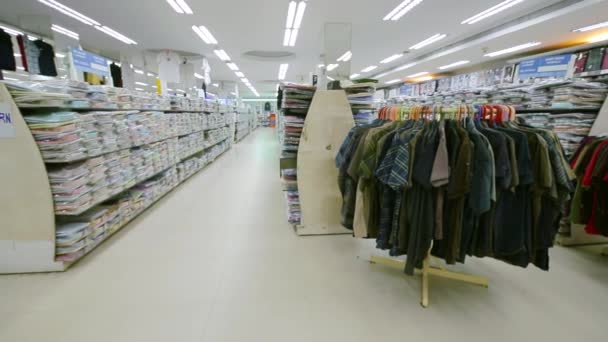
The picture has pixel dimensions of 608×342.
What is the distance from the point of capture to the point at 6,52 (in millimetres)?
3543

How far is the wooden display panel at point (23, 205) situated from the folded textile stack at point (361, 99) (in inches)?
116

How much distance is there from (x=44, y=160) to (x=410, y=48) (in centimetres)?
890

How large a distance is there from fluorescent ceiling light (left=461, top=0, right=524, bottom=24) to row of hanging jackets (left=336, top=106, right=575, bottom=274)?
4.64 metres

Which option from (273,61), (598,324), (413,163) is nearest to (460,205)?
(413,163)

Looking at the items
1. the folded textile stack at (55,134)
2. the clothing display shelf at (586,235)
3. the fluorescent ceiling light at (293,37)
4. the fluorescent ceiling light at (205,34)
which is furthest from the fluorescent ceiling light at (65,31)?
the clothing display shelf at (586,235)

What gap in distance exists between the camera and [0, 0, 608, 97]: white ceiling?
4.81m

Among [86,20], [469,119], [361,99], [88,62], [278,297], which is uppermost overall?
[86,20]

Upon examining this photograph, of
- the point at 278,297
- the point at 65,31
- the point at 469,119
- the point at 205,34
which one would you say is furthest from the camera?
the point at 205,34

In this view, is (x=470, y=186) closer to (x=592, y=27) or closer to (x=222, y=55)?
(x=592, y=27)

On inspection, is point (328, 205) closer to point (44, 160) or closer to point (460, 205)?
point (460, 205)

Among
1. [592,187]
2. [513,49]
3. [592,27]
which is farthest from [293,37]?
[592,187]

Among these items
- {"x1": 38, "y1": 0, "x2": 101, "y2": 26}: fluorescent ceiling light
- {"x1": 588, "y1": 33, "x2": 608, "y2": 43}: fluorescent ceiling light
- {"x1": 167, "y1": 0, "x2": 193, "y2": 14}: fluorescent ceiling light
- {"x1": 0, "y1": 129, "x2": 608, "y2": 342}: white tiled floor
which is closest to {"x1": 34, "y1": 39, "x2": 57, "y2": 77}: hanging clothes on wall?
{"x1": 38, "y1": 0, "x2": 101, "y2": 26}: fluorescent ceiling light

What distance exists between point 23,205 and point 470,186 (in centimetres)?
344

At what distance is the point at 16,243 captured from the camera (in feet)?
7.16
